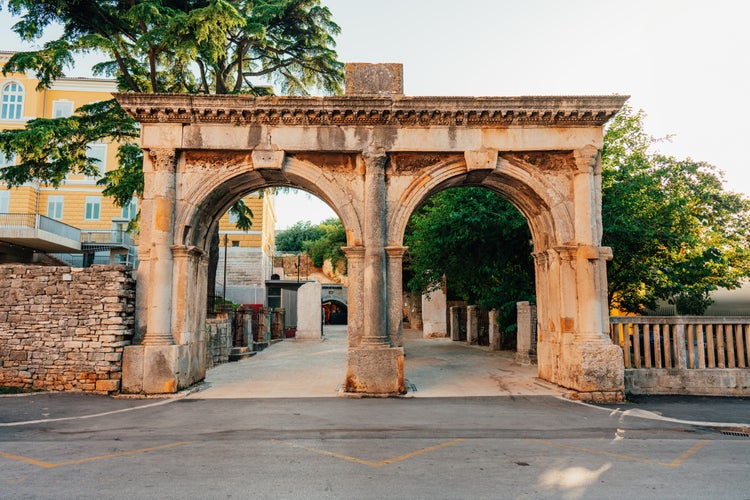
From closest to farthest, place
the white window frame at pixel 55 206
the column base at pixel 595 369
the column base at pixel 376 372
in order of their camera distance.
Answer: the column base at pixel 595 369 → the column base at pixel 376 372 → the white window frame at pixel 55 206

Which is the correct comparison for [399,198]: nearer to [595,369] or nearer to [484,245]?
[595,369]

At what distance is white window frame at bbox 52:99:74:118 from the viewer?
2950 cm

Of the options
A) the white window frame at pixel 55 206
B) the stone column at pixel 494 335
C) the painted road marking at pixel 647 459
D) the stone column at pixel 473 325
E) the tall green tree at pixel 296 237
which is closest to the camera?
the painted road marking at pixel 647 459

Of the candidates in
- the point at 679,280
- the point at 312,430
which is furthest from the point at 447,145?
the point at 679,280

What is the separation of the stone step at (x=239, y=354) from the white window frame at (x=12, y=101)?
77.3 ft

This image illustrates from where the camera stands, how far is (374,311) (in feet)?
32.5

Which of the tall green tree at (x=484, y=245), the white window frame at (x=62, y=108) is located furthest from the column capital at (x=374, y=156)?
the white window frame at (x=62, y=108)

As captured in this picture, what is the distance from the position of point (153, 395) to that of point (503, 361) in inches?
421

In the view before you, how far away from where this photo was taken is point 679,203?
1347 centimetres

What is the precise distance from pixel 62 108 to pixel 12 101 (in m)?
2.64

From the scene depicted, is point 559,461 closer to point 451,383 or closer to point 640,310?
point 451,383

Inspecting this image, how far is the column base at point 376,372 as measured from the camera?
9570 millimetres

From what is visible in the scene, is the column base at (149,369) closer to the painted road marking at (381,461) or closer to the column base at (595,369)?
the painted road marking at (381,461)

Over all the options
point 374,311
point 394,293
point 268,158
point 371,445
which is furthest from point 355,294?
point 371,445
